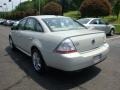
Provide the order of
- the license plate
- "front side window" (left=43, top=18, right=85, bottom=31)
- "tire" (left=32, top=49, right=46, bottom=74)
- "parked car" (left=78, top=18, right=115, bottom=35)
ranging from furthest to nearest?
"parked car" (left=78, top=18, right=115, bottom=35), "front side window" (left=43, top=18, right=85, bottom=31), "tire" (left=32, top=49, right=46, bottom=74), the license plate

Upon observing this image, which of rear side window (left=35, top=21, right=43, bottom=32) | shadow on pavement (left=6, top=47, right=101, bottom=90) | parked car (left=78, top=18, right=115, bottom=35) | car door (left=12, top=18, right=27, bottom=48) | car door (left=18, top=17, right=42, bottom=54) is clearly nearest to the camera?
shadow on pavement (left=6, top=47, right=101, bottom=90)

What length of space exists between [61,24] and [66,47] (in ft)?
4.64

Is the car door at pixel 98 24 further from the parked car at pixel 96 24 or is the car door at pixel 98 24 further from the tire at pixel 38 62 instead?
the tire at pixel 38 62

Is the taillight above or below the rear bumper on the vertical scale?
→ above

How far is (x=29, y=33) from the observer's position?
22.7 ft

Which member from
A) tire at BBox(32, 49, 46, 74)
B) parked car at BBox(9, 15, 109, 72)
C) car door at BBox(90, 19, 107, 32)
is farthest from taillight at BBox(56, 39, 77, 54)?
car door at BBox(90, 19, 107, 32)

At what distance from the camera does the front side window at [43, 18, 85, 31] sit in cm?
621

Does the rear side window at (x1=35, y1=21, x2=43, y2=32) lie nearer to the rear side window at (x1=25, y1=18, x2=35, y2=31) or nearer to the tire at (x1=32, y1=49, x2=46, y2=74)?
the rear side window at (x1=25, y1=18, x2=35, y2=31)

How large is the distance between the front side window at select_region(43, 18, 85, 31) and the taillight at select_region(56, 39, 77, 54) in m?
0.94

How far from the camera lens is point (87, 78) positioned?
575 cm

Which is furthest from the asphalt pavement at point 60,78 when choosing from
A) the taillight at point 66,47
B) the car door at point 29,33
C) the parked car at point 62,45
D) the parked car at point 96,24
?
the parked car at point 96,24

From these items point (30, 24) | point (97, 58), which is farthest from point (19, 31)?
point (97, 58)

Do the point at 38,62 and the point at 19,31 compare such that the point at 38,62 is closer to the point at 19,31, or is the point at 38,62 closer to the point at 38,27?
the point at 38,27

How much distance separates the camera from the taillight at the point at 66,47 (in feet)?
17.1
